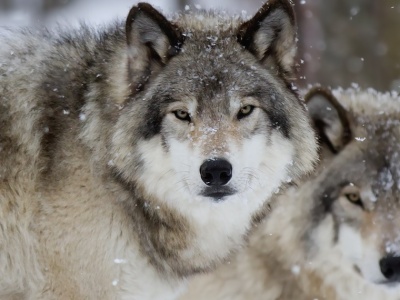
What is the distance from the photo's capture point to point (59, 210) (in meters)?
3.92

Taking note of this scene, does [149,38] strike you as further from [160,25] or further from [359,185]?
[359,185]

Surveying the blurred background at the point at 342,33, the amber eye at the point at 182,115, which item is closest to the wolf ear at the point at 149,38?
the amber eye at the point at 182,115

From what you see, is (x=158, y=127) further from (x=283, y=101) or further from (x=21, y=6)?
(x=21, y=6)

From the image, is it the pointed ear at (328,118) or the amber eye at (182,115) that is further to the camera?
the pointed ear at (328,118)

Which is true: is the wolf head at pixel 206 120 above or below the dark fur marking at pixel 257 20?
below

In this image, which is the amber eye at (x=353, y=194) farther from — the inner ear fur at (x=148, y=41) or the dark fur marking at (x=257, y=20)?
the inner ear fur at (x=148, y=41)

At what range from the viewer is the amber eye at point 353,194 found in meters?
4.66

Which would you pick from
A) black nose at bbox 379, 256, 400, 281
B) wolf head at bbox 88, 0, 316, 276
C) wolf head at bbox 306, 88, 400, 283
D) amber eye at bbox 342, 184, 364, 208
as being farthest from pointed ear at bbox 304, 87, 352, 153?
black nose at bbox 379, 256, 400, 281

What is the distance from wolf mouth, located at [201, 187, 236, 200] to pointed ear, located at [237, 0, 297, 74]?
2.67 ft

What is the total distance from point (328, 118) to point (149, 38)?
1462 mm

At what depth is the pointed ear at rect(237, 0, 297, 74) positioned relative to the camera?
410 centimetres

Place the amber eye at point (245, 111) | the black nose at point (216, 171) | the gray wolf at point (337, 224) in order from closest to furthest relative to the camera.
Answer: the black nose at point (216, 171) → the amber eye at point (245, 111) → the gray wolf at point (337, 224)

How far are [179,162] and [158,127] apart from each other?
0.23 metres

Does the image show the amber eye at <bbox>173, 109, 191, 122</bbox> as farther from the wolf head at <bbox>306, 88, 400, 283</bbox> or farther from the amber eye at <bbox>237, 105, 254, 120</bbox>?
the wolf head at <bbox>306, 88, 400, 283</bbox>
